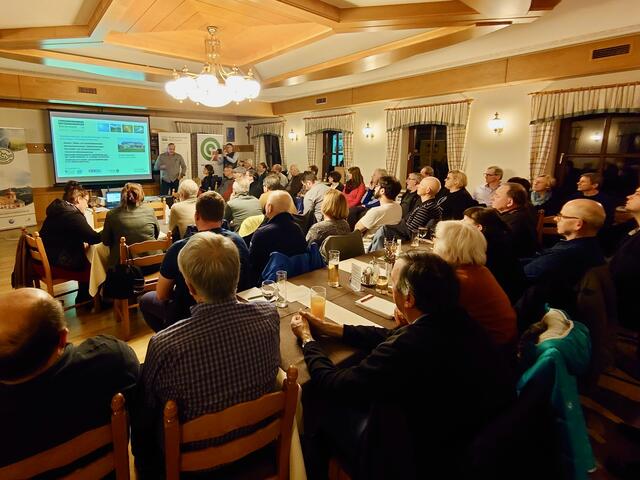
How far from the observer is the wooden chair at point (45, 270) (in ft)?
9.79

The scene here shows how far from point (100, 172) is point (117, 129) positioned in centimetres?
104

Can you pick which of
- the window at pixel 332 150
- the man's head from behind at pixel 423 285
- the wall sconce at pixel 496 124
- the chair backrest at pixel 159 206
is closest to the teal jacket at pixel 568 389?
the man's head from behind at pixel 423 285

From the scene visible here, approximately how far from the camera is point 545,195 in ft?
16.3

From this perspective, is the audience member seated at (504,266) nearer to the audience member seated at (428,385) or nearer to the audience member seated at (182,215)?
the audience member seated at (428,385)

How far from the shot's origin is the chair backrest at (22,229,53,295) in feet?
9.71

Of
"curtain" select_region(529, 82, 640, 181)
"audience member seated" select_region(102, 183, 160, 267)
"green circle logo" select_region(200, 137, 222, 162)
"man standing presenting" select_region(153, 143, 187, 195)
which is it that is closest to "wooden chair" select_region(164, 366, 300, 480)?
"audience member seated" select_region(102, 183, 160, 267)

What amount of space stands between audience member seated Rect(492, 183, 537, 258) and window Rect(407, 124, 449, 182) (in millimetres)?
3502

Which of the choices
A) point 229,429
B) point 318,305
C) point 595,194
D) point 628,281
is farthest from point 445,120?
point 229,429

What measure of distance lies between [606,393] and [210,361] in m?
2.71

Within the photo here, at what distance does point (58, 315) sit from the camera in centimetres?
102

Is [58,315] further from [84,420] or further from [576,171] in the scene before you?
[576,171]

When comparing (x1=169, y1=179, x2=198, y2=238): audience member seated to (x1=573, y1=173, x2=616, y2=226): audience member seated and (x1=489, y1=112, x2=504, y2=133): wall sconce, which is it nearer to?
(x1=573, y1=173, x2=616, y2=226): audience member seated

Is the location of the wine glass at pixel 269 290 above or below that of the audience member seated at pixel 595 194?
below

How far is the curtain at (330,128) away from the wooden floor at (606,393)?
583cm
